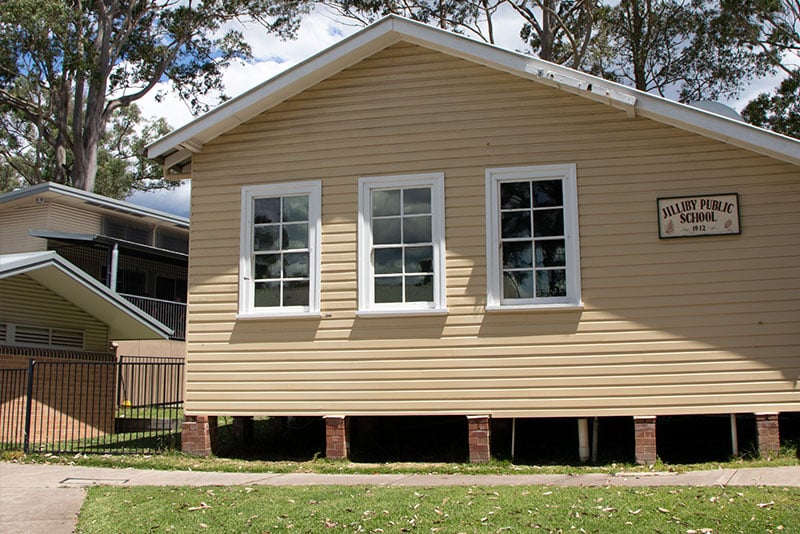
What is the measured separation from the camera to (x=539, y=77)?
11.1 meters

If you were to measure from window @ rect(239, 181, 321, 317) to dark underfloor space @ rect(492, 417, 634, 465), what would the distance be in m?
3.18

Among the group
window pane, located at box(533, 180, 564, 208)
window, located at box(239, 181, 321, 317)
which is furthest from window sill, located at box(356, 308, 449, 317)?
window pane, located at box(533, 180, 564, 208)

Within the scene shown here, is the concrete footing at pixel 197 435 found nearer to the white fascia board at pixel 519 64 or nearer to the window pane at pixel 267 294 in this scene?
the window pane at pixel 267 294

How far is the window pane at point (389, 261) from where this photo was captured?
11.5m

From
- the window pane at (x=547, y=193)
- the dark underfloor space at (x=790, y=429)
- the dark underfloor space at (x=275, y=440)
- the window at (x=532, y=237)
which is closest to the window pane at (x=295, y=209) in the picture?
the window at (x=532, y=237)

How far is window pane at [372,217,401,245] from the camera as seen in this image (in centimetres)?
1159

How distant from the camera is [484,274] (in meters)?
11.2

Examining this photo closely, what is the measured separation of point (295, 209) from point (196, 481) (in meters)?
3.97

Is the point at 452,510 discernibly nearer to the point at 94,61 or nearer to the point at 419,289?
the point at 419,289

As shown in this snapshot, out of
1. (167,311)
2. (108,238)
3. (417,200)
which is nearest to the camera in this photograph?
(417,200)

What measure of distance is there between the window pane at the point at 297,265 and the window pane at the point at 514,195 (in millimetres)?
2832

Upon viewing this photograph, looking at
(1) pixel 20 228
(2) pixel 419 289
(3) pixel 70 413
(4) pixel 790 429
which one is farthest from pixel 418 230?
(1) pixel 20 228

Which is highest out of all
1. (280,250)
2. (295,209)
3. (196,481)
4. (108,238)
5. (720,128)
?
(108,238)

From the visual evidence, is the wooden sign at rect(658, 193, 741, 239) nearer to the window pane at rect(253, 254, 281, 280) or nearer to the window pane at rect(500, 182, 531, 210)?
the window pane at rect(500, 182, 531, 210)
